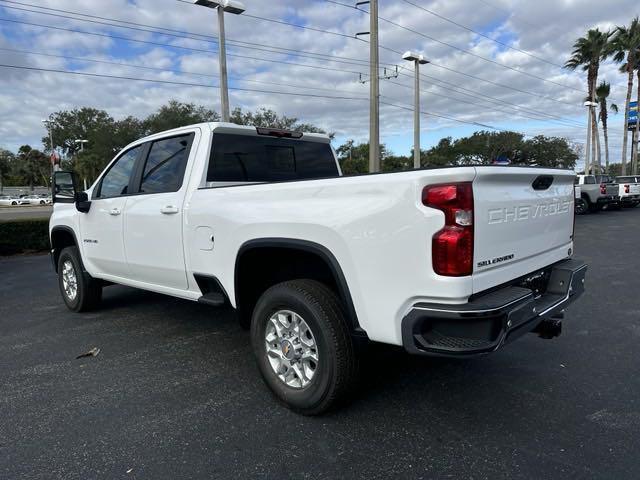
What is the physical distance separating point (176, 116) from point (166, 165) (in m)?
41.7

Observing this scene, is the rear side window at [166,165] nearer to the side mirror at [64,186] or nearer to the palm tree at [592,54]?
the side mirror at [64,186]

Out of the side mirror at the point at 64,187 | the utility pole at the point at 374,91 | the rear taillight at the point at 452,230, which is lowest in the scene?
the rear taillight at the point at 452,230

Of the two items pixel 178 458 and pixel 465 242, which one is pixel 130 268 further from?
pixel 465 242

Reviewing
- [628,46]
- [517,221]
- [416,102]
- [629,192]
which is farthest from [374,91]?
[628,46]

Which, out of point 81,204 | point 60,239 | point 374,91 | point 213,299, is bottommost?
point 213,299

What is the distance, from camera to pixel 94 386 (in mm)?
Answer: 3680

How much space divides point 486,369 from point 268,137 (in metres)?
2.79

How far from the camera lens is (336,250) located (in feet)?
9.27

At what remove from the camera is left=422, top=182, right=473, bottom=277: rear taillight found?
A: 95.0 inches

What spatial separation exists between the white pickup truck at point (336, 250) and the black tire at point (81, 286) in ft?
3.63

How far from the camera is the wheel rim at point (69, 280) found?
5766mm

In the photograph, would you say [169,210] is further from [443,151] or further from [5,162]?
[5,162]

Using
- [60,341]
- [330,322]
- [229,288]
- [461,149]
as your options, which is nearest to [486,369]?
[330,322]

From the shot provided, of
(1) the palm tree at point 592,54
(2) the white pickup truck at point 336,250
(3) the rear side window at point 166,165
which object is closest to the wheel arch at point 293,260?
(2) the white pickup truck at point 336,250
